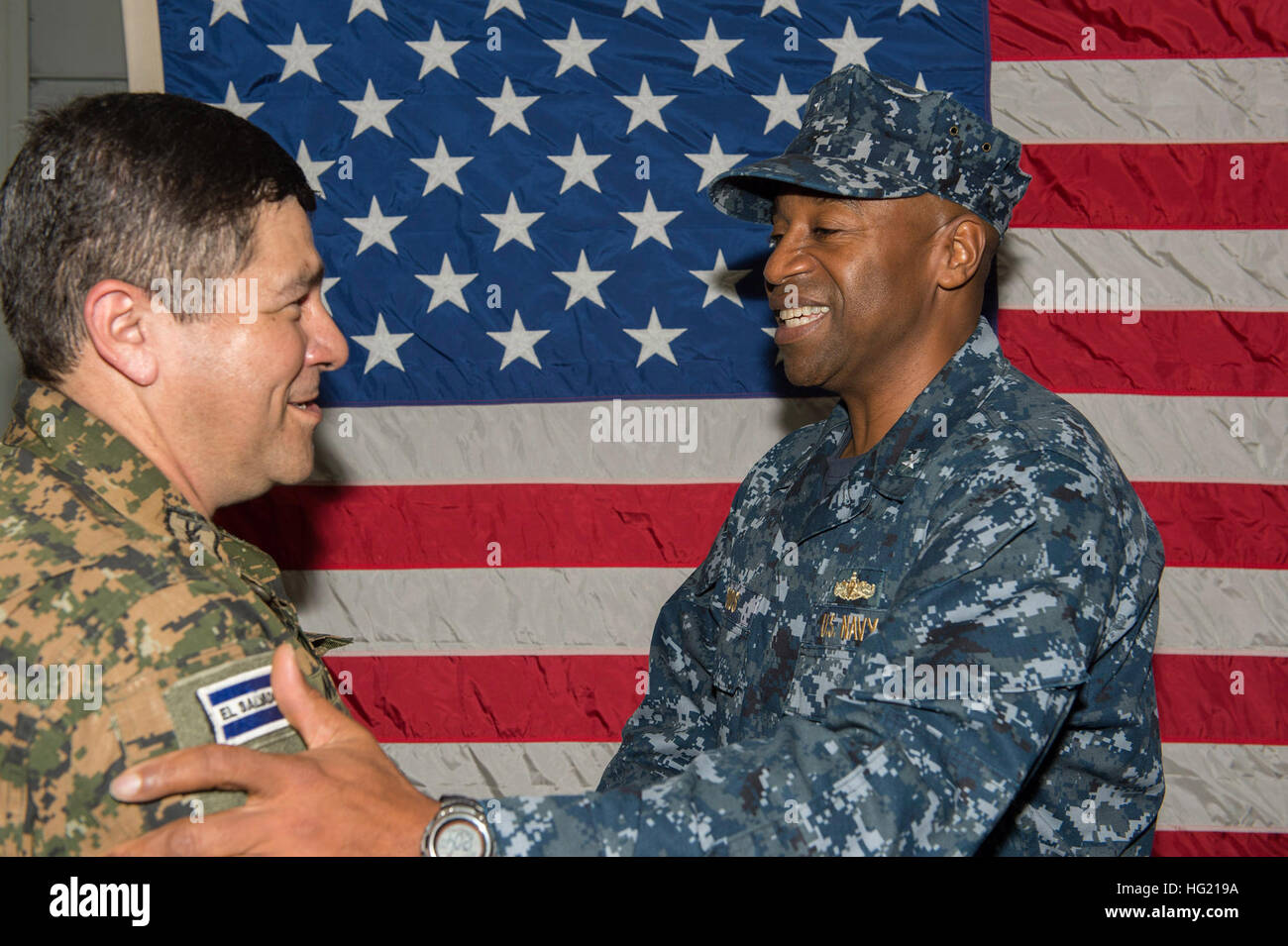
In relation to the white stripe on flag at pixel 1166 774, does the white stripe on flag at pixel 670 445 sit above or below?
above

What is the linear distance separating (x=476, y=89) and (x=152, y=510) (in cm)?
174

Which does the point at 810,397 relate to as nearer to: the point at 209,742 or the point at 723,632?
the point at 723,632

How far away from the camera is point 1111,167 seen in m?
2.49

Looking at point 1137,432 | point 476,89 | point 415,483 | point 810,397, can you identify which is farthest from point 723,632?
point 476,89

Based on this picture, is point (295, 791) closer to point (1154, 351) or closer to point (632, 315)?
point (632, 315)

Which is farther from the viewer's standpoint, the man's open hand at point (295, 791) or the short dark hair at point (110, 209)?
the short dark hair at point (110, 209)

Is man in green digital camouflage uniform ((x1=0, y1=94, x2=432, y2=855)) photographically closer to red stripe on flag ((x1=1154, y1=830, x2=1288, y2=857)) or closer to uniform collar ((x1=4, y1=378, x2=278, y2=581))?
uniform collar ((x1=4, y1=378, x2=278, y2=581))

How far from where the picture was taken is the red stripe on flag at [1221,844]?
246 centimetres

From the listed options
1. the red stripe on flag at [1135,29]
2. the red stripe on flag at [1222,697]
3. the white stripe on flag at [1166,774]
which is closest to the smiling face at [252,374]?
the white stripe on flag at [1166,774]

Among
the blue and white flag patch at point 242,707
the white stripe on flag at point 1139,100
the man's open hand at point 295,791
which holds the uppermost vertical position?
the white stripe on flag at point 1139,100

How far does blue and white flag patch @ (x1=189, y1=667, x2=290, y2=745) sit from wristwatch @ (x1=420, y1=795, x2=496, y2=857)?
0.16 metres

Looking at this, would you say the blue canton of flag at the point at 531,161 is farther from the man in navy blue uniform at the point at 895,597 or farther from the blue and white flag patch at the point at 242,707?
the blue and white flag patch at the point at 242,707

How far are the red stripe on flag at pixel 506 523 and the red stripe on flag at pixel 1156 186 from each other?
637 mm

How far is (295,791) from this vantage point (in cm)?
88
